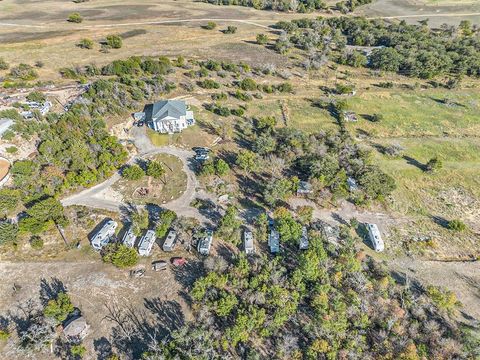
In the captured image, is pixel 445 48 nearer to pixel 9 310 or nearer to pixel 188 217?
pixel 188 217

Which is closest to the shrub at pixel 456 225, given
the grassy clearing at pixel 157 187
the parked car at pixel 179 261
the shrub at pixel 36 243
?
the parked car at pixel 179 261

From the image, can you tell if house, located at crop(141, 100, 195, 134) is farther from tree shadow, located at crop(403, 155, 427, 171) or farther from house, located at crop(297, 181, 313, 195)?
tree shadow, located at crop(403, 155, 427, 171)

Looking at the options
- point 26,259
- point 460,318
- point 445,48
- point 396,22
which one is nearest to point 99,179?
point 26,259

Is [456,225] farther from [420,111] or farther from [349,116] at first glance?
[420,111]

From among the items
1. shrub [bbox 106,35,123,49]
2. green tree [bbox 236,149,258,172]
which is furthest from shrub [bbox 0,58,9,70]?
green tree [bbox 236,149,258,172]

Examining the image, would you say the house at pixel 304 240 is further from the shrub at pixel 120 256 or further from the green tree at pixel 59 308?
the green tree at pixel 59 308

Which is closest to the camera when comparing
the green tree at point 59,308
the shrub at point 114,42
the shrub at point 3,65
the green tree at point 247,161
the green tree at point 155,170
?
the green tree at point 59,308
